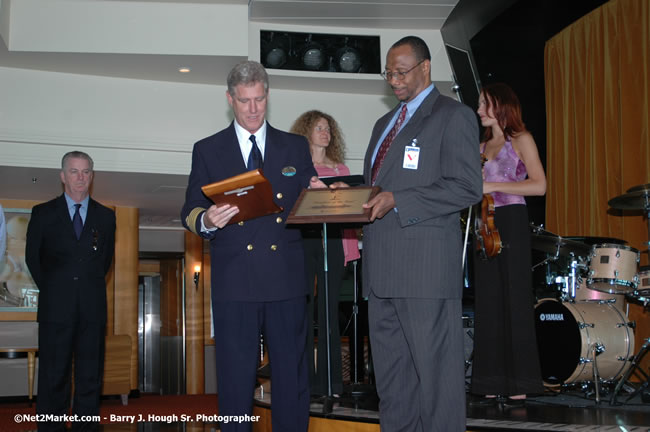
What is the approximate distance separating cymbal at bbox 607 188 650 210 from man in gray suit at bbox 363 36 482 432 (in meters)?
2.34

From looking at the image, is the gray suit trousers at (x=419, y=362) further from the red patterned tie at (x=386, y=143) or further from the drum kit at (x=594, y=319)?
the drum kit at (x=594, y=319)

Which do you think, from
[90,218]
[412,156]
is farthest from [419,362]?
[90,218]

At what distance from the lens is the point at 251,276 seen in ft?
8.12

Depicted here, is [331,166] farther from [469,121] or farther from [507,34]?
[507,34]

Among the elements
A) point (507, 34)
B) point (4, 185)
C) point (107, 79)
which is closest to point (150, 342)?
point (4, 185)

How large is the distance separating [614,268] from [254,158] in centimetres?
274

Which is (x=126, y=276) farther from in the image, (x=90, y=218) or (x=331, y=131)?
(x=331, y=131)

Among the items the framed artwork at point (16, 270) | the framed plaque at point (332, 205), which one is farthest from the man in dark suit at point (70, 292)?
the framed artwork at point (16, 270)

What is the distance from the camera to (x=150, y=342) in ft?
44.8

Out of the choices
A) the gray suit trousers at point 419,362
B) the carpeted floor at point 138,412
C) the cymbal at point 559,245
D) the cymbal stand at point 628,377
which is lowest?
the carpeted floor at point 138,412

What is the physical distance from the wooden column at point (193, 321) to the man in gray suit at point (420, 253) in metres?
10.2

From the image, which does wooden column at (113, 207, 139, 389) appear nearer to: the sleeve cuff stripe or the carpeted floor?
the carpeted floor

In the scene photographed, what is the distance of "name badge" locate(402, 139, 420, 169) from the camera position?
8.10ft

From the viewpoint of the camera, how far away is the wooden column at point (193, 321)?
12383 millimetres
